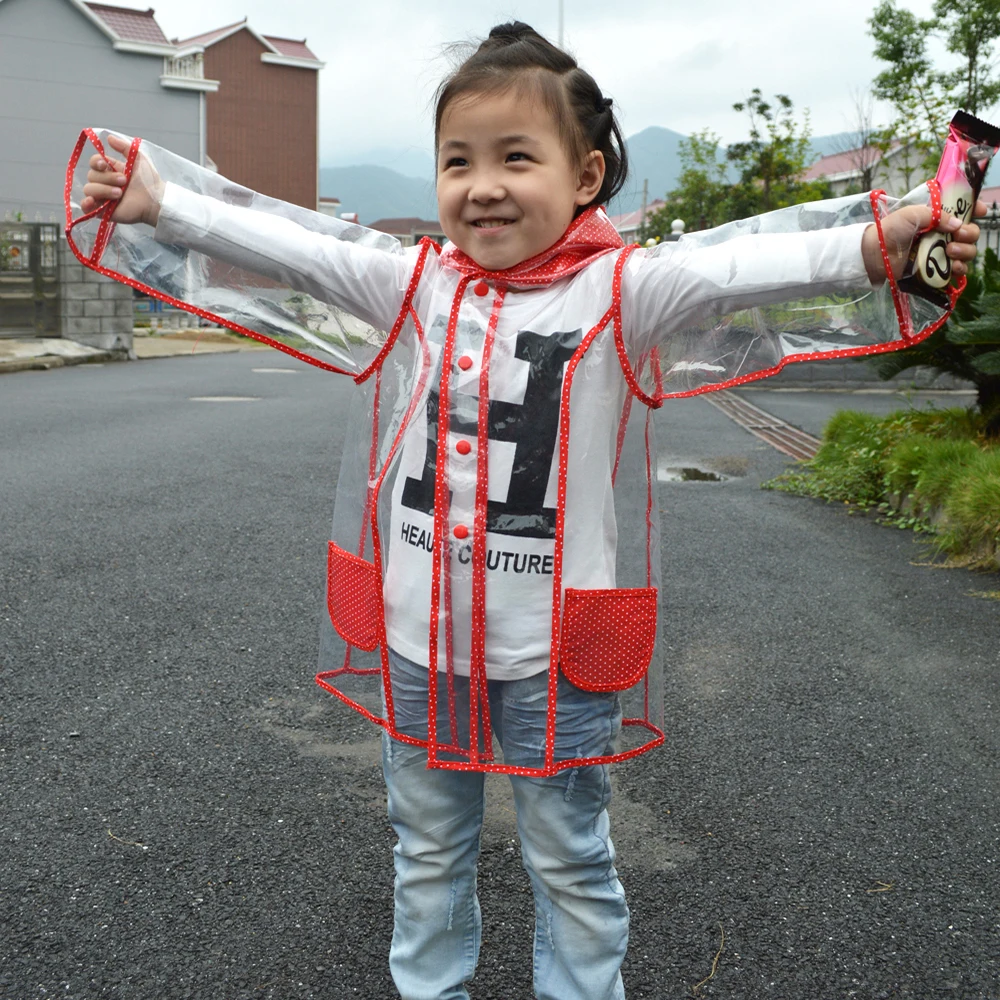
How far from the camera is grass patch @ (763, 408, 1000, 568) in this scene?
5.47 metres

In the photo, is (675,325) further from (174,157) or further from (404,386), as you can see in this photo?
(174,157)

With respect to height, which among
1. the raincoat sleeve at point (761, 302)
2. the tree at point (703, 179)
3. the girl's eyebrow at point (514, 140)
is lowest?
the raincoat sleeve at point (761, 302)

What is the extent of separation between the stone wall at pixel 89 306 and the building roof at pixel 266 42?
1443 inches

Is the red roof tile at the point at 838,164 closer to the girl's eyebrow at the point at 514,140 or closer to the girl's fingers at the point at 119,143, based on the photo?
the girl's eyebrow at the point at 514,140

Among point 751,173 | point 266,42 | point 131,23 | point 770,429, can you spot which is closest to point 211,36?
point 266,42

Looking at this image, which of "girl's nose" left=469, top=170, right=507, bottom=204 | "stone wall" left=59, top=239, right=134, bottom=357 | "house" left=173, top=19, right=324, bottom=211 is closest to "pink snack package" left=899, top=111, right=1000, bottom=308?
"girl's nose" left=469, top=170, right=507, bottom=204

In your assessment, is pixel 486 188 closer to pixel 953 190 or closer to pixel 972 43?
pixel 953 190

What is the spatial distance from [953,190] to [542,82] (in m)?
0.62

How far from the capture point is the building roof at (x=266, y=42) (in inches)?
1984

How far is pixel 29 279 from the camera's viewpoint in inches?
653

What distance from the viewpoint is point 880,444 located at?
7.34 meters

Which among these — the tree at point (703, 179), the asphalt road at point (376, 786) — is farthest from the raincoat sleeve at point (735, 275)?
the tree at point (703, 179)

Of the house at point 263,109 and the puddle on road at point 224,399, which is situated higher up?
the house at point 263,109

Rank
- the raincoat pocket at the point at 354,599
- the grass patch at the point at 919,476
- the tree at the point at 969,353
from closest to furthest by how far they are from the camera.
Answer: the raincoat pocket at the point at 354,599 < the grass patch at the point at 919,476 < the tree at the point at 969,353
